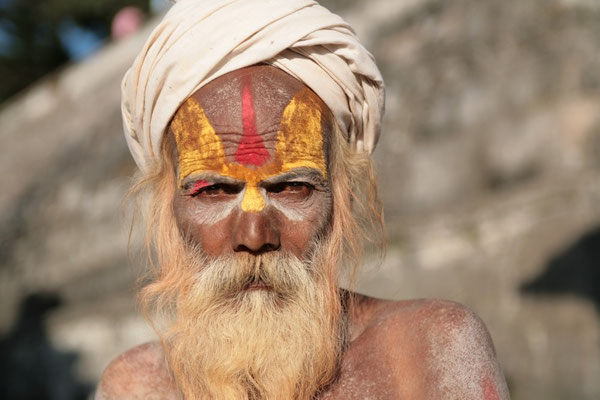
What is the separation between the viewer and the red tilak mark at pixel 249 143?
240cm

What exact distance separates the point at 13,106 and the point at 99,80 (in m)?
2.53

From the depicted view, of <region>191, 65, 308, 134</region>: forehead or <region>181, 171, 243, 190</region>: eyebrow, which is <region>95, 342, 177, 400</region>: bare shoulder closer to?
<region>181, 171, 243, 190</region>: eyebrow

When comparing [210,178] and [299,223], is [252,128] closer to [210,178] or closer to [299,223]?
[210,178]

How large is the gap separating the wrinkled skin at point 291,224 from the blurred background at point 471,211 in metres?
2.43

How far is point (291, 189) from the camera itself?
244cm

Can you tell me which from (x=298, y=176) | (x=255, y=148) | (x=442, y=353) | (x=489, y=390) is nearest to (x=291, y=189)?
(x=298, y=176)

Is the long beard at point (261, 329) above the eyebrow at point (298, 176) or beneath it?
beneath

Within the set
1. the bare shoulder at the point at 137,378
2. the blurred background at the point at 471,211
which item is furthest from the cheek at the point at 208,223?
the blurred background at the point at 471,211

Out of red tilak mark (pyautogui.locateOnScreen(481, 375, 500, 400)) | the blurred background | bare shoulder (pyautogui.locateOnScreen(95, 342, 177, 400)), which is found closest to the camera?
red tilak mark (pyautogui.locateOnScreen(481, 375, 500, 400))

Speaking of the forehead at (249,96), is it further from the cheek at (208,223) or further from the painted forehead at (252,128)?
the cheek at (208,223)

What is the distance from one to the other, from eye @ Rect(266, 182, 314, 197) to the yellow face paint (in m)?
0.05

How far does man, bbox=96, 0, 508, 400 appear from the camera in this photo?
7.79 ft

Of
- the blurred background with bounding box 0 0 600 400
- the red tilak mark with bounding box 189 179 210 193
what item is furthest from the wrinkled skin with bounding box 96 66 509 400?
the blurred background with bounding box 0 0 600 400

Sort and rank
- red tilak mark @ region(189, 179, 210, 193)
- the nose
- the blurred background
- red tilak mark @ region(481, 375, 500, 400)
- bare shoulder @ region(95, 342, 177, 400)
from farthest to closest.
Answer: the blurred background < bare shoulder @ region(95, 342, 177, 400) < red tilak mark @ region(189, 179, 210, 193) < the nose < red tilak mark @ region(481, 375, 500, 400)
